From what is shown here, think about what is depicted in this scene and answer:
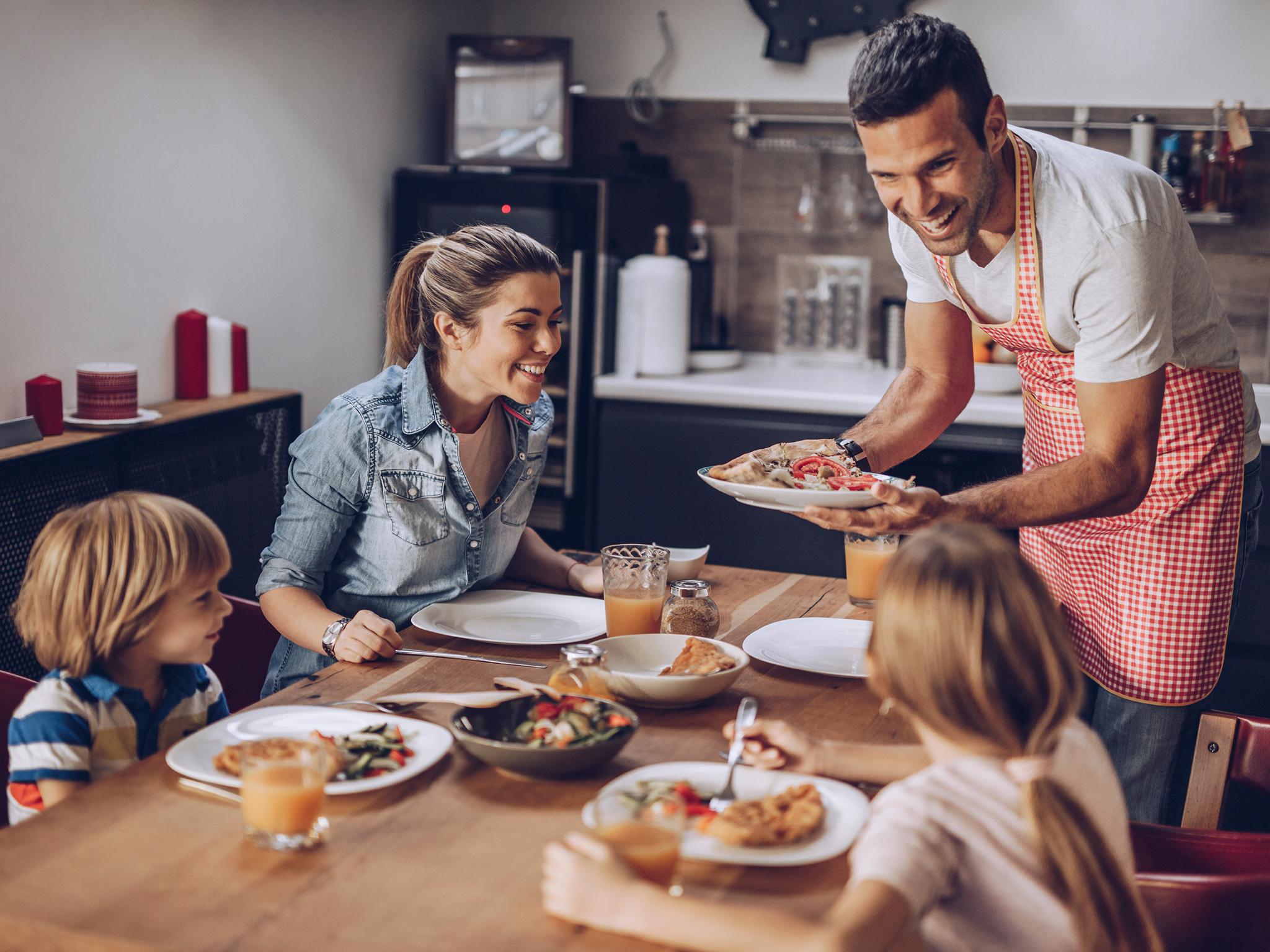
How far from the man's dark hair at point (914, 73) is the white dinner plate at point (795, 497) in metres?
0.50

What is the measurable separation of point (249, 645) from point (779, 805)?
1113 millimetres

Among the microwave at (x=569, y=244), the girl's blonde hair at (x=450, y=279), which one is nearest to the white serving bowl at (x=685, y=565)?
the girl's blonde hair at (x=450, y=279)

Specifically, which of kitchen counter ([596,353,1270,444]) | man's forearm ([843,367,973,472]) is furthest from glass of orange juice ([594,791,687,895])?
kitchen counter ([596,353,1270,444])

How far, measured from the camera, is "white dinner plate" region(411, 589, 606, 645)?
171 centimetres

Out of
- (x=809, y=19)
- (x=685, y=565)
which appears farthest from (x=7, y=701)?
(x=809, y=19)

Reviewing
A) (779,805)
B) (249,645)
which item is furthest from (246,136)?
(779,805)

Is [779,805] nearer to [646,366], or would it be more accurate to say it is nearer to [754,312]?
[646,366]

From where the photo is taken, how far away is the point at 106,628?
4.43 feet

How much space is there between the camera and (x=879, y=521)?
170cm

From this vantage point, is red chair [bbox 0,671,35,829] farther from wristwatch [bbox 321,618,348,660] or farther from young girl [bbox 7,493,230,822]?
wristwatch [bbox 321,618,348,660]

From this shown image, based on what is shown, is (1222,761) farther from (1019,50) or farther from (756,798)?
(1019,50)

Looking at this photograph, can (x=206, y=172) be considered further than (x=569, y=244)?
No

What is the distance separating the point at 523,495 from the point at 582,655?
662mm

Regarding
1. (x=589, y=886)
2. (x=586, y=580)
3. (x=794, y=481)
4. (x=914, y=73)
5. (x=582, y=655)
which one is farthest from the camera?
(x=586, y=580)
